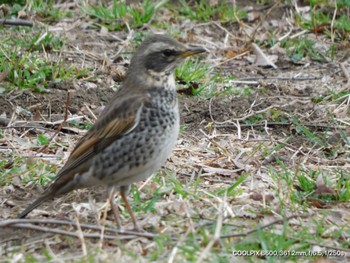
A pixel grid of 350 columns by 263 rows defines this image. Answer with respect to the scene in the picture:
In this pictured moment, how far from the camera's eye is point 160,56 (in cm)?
671

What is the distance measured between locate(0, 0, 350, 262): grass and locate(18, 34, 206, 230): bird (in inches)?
10.4

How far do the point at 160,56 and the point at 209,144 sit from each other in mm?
1835

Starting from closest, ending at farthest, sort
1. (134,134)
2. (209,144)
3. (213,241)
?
(213,241)
(134,134)
(209,144)

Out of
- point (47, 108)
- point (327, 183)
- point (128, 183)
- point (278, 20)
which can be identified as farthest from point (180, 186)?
point (278, 20)

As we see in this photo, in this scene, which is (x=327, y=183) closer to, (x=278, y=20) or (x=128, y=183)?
(x=128, y=183)

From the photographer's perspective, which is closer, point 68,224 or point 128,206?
point 68,224

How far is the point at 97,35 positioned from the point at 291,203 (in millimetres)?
4980

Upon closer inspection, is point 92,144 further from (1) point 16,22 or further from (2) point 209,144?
(1) point 16,22

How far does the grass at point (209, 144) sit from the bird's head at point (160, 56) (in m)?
0.97

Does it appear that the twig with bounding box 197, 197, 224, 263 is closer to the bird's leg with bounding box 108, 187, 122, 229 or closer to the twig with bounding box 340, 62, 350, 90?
the bird's leg with bounding box 108, 187, 122, 229

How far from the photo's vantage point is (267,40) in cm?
1131

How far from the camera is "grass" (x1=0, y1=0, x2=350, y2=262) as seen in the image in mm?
6066

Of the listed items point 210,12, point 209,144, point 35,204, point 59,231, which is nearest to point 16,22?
point 210,12

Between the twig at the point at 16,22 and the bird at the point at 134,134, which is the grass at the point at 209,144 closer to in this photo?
the twig at the point at 16,22
